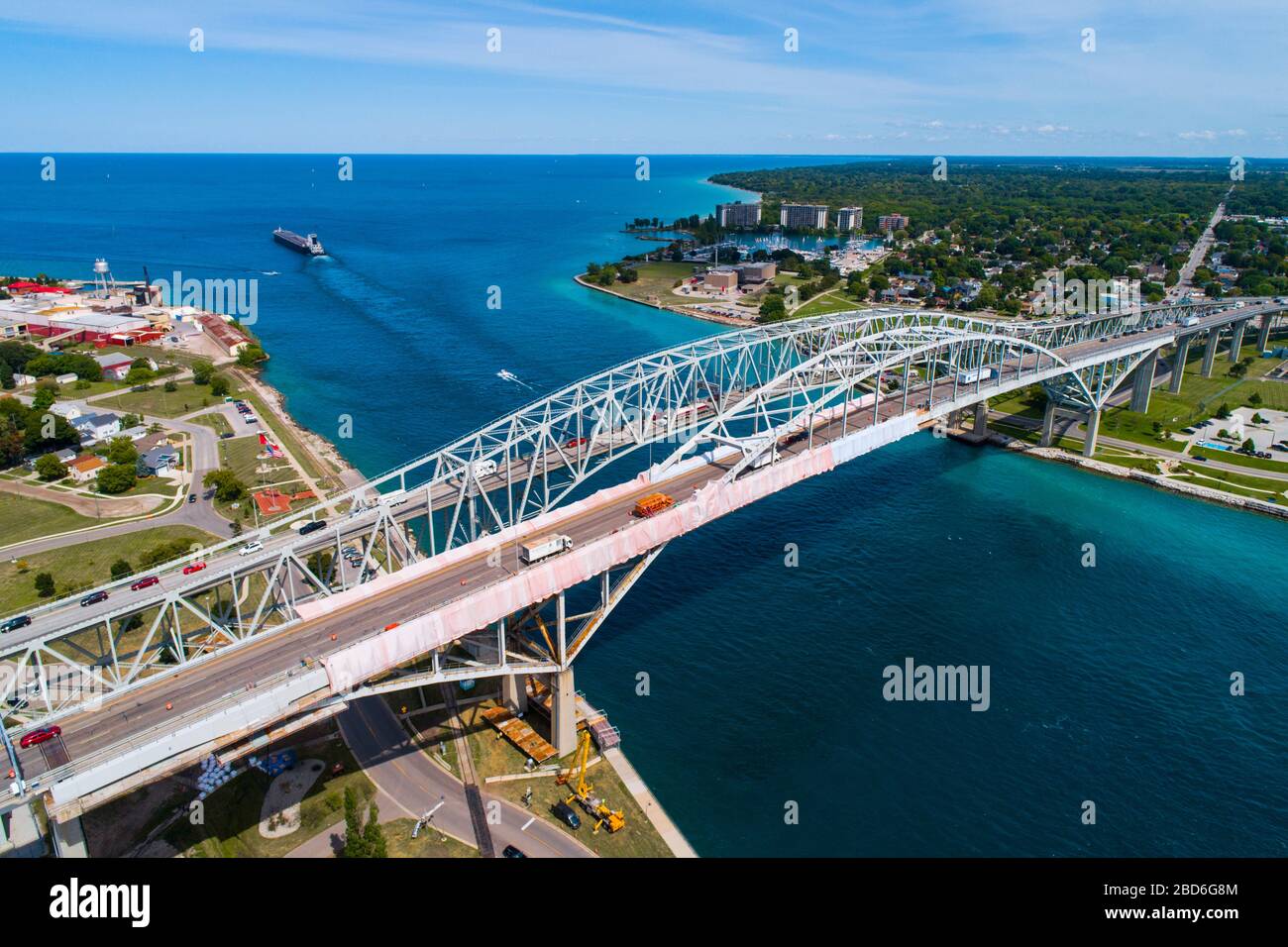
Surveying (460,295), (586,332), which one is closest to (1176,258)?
(586,332)

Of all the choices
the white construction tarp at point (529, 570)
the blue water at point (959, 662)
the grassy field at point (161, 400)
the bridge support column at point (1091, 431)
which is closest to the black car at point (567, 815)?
the blue water at point (959, 662)

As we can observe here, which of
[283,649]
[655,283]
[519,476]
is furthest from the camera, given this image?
[655,283]

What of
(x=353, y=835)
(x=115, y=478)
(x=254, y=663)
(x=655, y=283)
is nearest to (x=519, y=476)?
(x=254, y=663)

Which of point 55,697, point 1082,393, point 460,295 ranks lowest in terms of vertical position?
point 55,697

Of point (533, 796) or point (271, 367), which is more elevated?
point (271, 367)

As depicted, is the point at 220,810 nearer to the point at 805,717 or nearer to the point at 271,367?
the point at 805,717

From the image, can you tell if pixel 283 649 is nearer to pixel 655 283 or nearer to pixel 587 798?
pixel 587 798

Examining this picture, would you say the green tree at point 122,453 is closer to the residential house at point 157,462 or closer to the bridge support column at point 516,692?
the residential house at point 157,462
